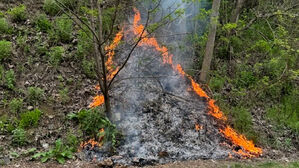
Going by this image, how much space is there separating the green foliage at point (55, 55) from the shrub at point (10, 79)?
4.04ft

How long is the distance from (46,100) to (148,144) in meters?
3.10

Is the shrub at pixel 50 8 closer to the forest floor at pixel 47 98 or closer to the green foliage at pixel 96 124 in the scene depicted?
the forest floor at pixel 47 98

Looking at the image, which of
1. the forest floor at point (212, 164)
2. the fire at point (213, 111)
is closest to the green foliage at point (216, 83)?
the fire at point (213, 111)

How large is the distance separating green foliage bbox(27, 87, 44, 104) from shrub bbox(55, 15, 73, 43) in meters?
2.36

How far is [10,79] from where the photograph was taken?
708 centimetres

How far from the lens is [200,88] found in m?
9.41

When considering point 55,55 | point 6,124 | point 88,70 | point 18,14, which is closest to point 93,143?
point 6,124

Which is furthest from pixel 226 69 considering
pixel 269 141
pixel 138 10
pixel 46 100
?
pixel 46 100

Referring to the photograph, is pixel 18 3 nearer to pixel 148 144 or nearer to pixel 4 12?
pixel 4 12

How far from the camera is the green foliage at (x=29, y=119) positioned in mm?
6418

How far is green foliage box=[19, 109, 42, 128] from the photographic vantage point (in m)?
6.42

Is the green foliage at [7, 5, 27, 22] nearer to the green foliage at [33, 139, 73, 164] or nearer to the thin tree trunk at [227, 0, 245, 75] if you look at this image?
the green foliage at [33, 139, 73, 164]

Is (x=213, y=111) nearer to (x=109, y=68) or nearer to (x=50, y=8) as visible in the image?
(x=109, y=68)

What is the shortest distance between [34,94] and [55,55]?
65.2 inches
